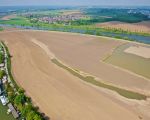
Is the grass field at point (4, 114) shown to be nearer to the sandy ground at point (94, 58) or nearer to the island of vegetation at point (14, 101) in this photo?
the island of vegetation at point (14, 101)

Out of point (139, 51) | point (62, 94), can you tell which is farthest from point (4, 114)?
point (139, 51)

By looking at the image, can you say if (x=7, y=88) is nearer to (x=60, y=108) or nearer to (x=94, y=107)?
(x=60, y=108)

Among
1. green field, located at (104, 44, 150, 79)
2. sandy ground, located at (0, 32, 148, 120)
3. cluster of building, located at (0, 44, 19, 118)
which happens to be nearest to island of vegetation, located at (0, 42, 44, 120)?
cluster of building, located at (0, 44, 19, 118)

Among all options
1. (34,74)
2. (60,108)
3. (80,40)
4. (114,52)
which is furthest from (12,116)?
(80,40)

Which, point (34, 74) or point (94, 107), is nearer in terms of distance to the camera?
point (94, 107)

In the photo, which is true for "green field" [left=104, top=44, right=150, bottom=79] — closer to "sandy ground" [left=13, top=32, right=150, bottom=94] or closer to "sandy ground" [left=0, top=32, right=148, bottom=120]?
"sandy ground" [left=13, top=32, right=150, bottom=94]

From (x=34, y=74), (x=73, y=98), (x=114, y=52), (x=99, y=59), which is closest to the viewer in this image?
(x=73, y=98)

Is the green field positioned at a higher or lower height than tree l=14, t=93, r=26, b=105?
lower
